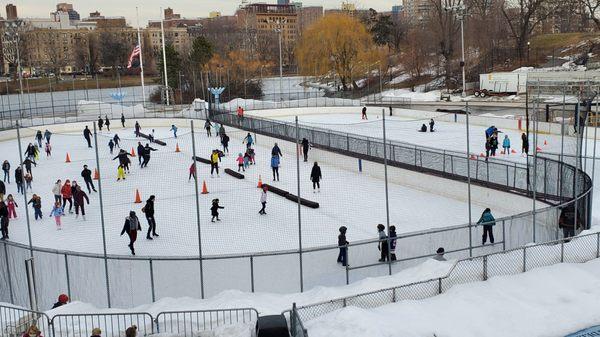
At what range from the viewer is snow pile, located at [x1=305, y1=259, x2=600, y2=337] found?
9.82 m

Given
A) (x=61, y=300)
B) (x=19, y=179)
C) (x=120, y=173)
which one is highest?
(x=19, y=179)

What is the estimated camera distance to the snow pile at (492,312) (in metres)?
9.82

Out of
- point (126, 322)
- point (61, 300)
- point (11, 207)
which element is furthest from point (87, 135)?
point (126, 322)

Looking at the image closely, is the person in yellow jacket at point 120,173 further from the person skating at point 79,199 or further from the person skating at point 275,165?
the person skating at point 275,165

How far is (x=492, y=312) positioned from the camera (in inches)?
411

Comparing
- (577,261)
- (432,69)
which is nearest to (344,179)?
(577,261)

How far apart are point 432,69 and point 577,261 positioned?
67.8 metres

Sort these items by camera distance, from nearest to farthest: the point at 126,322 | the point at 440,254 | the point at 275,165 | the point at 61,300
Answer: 1. the point at 126,322
2. the point at 61,300
3. the point at 440,254
4. the point at 275,165

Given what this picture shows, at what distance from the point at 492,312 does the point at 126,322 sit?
5971mm

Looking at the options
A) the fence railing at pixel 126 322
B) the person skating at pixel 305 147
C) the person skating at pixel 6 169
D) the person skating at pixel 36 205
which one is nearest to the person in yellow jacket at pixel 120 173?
the person skating at pixel 6 169

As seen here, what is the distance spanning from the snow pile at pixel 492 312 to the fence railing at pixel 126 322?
4.66ft

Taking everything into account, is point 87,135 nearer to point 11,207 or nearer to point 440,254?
point 11,207

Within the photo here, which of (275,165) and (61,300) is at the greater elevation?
(275,165)

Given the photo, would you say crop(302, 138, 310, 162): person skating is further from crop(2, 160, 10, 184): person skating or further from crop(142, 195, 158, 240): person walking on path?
crop(2, 160, 10, 184): person skating
